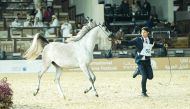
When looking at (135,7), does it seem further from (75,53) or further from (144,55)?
(144,55)

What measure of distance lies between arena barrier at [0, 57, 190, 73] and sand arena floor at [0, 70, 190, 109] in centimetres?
153

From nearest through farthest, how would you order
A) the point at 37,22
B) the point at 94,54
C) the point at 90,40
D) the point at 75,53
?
the point at 75,53 → the point at 90,40 → the point at 94,54 → the point at 37,22

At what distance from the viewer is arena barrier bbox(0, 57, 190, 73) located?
87.6 ft

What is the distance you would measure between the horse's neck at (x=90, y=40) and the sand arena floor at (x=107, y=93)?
133 centimetres

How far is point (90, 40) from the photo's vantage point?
1645 cm

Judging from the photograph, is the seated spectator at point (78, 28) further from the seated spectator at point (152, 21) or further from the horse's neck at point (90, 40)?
the horse's neck at point (90, 40)

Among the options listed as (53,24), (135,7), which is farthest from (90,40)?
(135,7)

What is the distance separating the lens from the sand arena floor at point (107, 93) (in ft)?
46.7

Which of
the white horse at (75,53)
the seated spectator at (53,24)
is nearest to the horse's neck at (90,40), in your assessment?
the white horse at (75,53)

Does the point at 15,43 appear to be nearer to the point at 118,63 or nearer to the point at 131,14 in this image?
the point at 118,63

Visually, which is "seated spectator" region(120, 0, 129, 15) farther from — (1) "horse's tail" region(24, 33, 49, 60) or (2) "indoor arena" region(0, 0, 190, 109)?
(1) "horse's tail" region(24, 33, 49, 60)

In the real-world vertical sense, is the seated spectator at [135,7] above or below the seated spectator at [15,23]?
above

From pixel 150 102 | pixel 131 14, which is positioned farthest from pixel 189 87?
pixel 131 14

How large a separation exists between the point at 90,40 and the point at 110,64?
10.9 m
